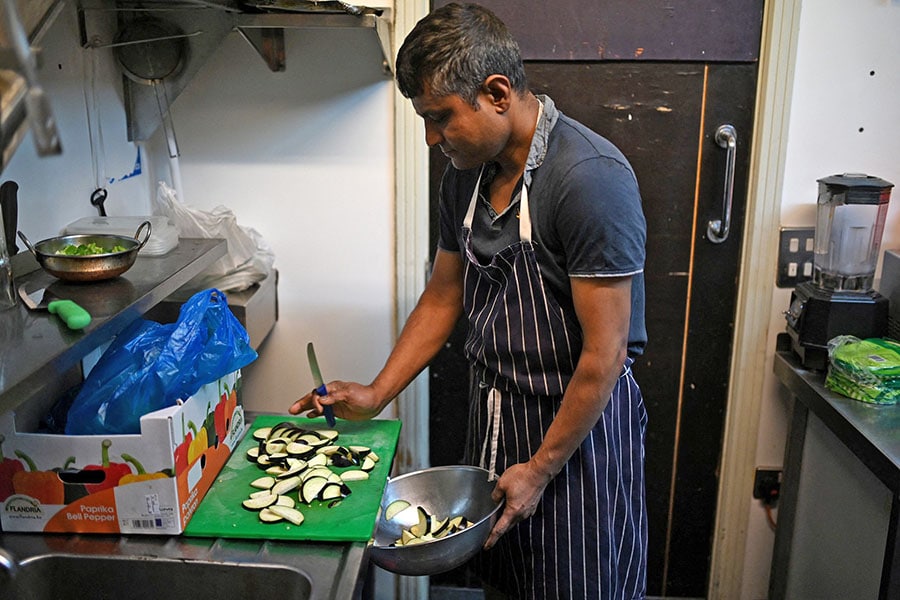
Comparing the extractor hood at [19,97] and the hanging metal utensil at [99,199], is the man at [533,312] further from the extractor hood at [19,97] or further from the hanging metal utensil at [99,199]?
the extractor hood at [19,97]

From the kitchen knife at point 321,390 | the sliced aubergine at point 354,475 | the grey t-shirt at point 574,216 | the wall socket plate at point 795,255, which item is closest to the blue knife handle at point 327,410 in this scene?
the kitchen knife at point 321,390

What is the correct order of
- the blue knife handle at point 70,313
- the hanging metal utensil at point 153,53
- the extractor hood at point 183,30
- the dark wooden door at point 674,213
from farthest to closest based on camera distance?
1. the dark wooden door at point 674,213
2. the hanging metal utensil at point 153,53
3. the extractor hood at point 183,30
4. the blue knife handle at point 70,313

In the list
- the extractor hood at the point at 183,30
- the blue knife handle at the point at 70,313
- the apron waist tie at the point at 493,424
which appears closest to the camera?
the blue knife handle at the point at 70,313

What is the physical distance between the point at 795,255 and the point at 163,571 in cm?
162

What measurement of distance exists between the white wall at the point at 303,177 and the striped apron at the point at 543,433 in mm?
651

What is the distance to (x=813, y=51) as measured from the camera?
1970 mm

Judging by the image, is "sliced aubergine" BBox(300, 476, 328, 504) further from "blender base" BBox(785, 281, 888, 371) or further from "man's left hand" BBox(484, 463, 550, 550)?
"blender base" BBox(785, 281, 888, 371)

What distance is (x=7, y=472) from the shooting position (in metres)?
1.21

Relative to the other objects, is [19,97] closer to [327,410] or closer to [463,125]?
[463,125]

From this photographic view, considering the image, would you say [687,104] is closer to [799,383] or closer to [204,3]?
[799,383]

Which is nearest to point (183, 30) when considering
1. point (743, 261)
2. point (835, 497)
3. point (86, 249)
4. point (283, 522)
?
point (86, 249)

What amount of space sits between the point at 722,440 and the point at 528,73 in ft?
3.57

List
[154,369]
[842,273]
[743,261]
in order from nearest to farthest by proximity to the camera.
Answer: [154,369], [842,273], [743,261]

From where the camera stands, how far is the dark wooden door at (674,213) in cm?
198
